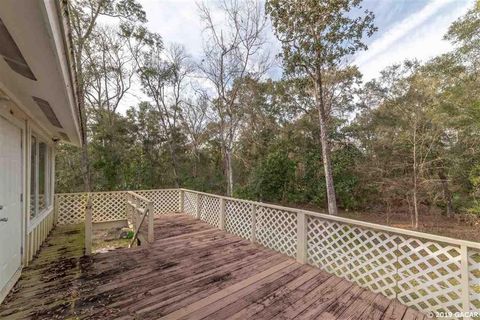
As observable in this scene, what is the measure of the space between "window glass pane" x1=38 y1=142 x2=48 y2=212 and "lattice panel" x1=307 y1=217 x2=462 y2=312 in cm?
553

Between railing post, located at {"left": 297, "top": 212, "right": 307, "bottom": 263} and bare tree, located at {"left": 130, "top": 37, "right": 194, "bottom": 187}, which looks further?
bare tree, located at {"left": 130, "top": 37, "right": 194, "bottom": 187}

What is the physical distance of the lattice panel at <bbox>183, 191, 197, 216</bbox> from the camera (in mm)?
7020

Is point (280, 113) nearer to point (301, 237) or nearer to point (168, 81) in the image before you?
point (168, 81)

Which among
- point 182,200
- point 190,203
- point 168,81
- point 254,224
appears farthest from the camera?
point 168,81

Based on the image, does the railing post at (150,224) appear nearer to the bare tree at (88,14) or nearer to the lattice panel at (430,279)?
the lattice panel at (430,279)

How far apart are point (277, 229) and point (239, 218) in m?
1.18

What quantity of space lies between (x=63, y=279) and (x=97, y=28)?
1154cm

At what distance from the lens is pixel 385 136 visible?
34.1 ft

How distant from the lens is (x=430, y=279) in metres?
2.45

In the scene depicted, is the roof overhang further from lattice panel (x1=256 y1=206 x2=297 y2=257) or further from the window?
lattice panel (x1=256 y1=206 x2=297 y2=257)

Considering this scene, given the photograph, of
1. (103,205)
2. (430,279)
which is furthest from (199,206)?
(430,279)

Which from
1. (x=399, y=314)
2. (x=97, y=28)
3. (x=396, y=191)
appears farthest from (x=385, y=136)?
(x=97, y=28)

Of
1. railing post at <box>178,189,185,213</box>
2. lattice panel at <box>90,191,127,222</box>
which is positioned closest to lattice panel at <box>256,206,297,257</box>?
railing post at <box>178,189,185,213</box>

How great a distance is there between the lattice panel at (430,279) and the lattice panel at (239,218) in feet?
9.21
